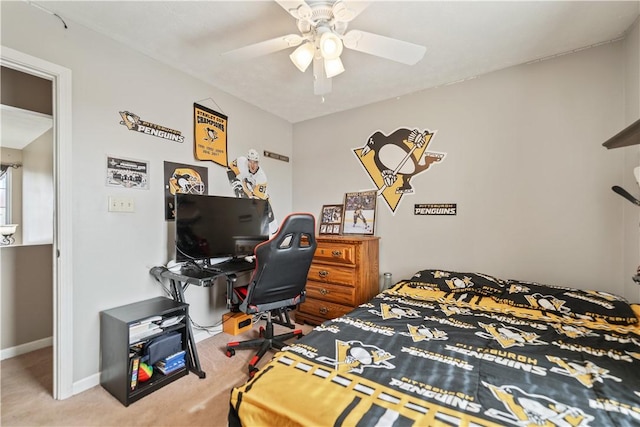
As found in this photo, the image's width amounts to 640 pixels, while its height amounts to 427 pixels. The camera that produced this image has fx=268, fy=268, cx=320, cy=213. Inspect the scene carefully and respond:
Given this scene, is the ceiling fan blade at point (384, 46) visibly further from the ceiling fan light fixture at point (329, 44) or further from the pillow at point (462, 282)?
the pillow at point (462, 282)

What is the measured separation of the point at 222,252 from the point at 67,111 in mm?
1456

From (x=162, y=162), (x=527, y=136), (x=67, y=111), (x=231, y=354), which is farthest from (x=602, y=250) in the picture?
(x=67, y=111)

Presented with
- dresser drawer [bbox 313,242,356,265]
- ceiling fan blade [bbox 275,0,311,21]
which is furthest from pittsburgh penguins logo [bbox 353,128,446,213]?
ceiling fan blade [bbox 275,0,311,21]

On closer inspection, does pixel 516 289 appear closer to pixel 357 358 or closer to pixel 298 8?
pixel 357 358

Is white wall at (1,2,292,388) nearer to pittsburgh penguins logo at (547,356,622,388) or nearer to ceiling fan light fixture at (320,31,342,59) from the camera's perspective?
ceiling fan light fixture at (320,31,342,59)

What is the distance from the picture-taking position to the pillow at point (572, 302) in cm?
161

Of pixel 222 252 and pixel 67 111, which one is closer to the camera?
pixel 67 111

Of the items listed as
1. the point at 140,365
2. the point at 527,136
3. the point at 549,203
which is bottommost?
the point at 140,365

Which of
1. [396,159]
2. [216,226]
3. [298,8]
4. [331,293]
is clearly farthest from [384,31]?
[331,293]

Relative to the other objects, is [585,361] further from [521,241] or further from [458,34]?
[458,34]

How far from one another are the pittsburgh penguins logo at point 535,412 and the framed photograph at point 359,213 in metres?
2.16

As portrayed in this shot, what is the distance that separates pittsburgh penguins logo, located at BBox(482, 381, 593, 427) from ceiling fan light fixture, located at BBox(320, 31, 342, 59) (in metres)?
1.81

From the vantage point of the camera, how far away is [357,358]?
120cm

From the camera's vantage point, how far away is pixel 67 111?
70.0 inches
